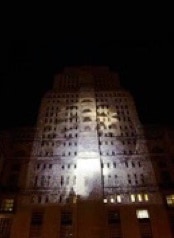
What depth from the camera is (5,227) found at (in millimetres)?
38906

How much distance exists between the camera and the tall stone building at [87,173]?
129 feet

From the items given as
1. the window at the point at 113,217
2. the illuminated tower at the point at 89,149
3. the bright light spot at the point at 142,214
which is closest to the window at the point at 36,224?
the illuminated tower at the point at 89,149

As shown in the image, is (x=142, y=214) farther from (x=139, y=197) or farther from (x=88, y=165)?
(x=88, y=165)

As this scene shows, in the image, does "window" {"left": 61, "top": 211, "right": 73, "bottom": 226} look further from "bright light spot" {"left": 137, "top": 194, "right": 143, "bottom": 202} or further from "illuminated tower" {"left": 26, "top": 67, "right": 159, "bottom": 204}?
"bright light spot" {"left": 137, "top": 194, "right": 143, "bottom": 202}

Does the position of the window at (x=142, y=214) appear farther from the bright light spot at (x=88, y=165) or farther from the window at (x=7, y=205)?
the window at (x=7, y=205)

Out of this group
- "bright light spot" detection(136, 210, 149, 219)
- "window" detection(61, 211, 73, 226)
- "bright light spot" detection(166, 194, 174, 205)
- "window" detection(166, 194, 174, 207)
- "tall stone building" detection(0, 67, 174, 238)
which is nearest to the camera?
"tall stone building" detection(0, 67, 174, 238)

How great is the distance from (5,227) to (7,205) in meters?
3.54

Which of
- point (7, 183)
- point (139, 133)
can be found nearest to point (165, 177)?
point (139, 133)

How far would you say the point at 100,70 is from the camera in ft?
233

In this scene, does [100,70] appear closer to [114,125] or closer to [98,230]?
[114,125]

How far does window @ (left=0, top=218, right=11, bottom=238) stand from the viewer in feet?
124

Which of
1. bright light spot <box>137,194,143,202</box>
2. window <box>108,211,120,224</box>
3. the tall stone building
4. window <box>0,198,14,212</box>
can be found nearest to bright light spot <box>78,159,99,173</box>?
the tall stone building

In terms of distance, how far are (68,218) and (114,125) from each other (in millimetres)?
19701

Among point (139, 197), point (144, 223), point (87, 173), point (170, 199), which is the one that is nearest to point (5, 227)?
point (87, 173)
